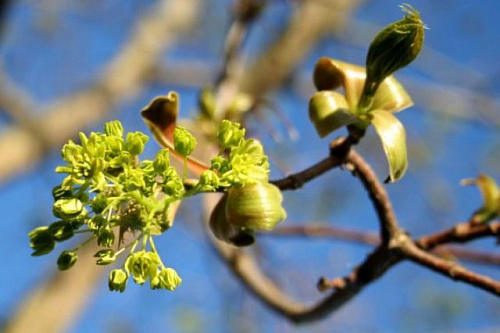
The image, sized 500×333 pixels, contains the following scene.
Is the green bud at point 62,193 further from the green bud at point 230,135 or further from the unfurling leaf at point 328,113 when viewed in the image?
the unfurling leaf at point 328,113

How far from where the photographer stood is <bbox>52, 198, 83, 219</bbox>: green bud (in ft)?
1.84

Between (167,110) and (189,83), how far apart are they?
3937mm

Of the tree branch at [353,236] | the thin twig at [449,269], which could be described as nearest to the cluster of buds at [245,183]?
the thin twig at [449,269]

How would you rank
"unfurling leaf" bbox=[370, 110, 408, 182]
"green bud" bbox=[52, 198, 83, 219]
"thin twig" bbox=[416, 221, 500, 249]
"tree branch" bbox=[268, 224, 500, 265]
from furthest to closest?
"tree branch" bbox=[268, 224, 500, 265] → "thin twig" bbox=[416, 221, 500, 249] → "unfurling leaf" bbox=[370, 110, 408, 182] → "green bud" bbox=[52, 198, 83, 219]

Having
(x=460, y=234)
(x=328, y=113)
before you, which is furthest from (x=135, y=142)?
(x=460, y=234)

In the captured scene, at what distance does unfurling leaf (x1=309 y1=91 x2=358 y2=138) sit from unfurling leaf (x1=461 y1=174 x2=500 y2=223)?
Result: 31 centimetres

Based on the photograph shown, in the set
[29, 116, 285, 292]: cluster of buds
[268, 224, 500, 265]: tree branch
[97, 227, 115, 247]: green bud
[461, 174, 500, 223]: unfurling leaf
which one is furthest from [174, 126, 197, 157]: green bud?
[268, 224, 500, 265]: tree branch

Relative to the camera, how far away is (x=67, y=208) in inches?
22.1

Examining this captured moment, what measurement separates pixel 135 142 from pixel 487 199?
575mm

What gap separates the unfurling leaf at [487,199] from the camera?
922 mm

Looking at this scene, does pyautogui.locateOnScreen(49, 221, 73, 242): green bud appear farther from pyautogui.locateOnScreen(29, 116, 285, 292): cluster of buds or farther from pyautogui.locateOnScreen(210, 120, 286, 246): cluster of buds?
pyautogui.locateOnScreen(210, 120, 286, 246): cluster of buds

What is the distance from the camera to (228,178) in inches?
24.1

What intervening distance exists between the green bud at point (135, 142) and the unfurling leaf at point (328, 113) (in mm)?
216

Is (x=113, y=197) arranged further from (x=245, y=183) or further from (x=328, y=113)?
(x=328, y=113)
